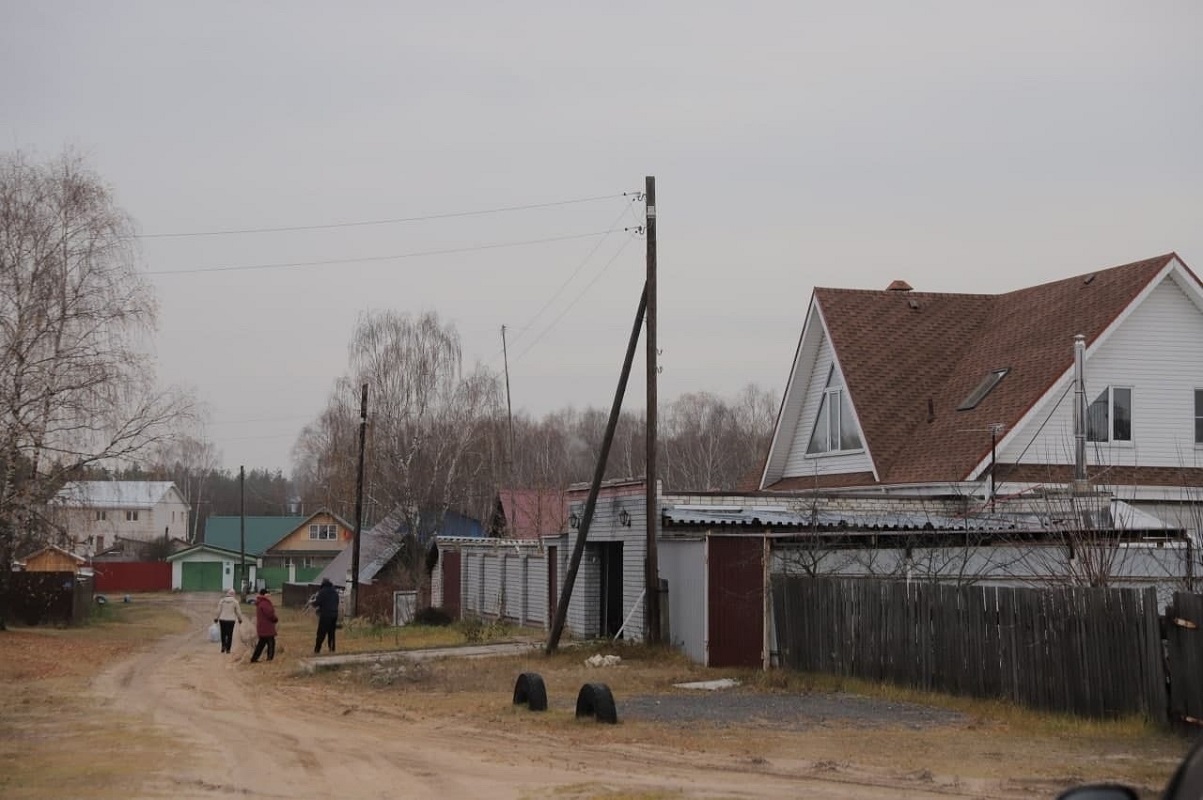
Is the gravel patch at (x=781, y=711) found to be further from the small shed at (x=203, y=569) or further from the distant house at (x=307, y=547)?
the distant house at (x=307, y=547)

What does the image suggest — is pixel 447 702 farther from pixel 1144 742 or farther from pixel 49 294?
pixel 49 294

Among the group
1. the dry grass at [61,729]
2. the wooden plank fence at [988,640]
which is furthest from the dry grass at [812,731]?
the dry grass at [61,729]

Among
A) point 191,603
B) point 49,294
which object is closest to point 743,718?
point 49,294

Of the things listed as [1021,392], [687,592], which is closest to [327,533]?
[687,592]

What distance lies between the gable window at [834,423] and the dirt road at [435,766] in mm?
15232

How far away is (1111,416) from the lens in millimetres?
27297

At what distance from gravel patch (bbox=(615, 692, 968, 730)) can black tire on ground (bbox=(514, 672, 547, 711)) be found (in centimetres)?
102

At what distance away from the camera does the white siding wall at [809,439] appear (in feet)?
102

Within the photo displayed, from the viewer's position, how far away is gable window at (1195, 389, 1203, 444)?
27875mm

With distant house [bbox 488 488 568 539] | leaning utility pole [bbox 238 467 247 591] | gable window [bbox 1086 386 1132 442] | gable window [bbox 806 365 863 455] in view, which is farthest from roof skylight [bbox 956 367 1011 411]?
leaning utility pole [bbox 238 467 247 591]

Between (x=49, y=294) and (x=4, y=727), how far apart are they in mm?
21458

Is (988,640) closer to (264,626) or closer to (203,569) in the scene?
(264,626)

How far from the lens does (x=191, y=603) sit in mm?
72250

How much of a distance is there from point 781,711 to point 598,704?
276 centimetres
